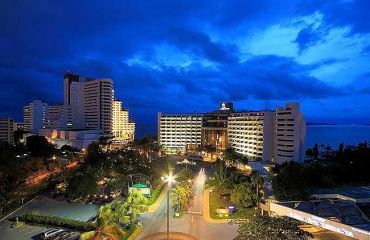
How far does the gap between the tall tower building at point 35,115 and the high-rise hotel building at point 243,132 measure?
86.8m

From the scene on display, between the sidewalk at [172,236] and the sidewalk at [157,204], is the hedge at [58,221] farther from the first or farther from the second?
the sidewalk at [157,204]

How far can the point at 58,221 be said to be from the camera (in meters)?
34.0

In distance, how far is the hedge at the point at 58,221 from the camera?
1281 inches

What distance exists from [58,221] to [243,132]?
243 feet

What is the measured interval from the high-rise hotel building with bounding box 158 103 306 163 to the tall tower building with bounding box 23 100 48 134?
285 feet

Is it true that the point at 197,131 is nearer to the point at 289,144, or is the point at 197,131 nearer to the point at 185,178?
the point at 289,144

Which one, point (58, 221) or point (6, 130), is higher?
point (6, 130)

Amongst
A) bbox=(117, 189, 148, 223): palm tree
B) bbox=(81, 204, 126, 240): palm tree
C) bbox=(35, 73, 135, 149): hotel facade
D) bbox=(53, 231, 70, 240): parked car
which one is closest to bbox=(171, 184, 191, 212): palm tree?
bbox=(117, 189, 148, 223): palm tree

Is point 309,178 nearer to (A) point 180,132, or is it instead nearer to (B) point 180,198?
(B) point 180,198

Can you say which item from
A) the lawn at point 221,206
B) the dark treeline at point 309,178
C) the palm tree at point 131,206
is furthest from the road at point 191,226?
the dark treeline at point 309,178

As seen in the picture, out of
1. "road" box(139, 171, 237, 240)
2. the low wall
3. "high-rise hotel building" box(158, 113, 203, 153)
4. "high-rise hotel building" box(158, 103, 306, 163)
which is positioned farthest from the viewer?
"high-rise hotel building" box(158, 113, 203, 153)

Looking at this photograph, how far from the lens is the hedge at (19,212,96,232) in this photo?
32531mm

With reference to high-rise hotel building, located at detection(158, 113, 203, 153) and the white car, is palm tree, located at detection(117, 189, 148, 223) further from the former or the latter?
high-rise hotel building, located at detection(158, 113, 203, 153)

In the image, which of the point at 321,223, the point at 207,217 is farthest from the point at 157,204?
the point at 321,223
